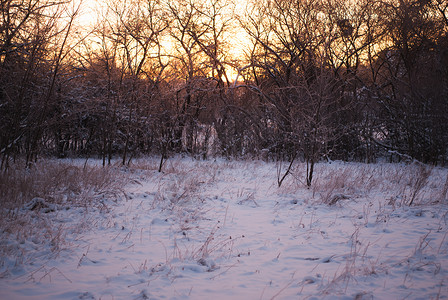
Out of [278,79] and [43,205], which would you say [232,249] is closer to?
[43,205]

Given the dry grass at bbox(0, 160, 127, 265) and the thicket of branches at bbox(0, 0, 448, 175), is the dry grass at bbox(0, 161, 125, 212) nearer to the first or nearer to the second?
the dry grass at bbox(0, 160, 127, 265)

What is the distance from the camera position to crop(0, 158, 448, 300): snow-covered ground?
8.95 feet

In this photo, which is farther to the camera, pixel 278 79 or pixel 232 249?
pixel 278 79

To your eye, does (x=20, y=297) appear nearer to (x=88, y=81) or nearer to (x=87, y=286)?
(x=87, y=286)

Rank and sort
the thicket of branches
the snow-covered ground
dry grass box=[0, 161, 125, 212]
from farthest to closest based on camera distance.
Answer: the thicket of branches < dry grass box=[0, 161, 125, 212] < the snow-covered ground

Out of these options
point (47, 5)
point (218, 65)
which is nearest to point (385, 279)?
point (47, 5)

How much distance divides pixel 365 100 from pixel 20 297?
15.3 m

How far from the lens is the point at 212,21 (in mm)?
16000

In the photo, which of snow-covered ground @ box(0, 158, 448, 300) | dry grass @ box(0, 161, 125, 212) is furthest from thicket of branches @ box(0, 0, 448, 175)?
snow-covered ground @ box(0, 158, 448, 300)

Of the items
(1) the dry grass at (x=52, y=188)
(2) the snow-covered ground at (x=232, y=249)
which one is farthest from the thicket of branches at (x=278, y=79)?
(2) the snow-covered ground at (x=232, y=249)

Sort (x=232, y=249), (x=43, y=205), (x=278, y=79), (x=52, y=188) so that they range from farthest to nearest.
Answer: (x=278, y=79) < (x=52, y=188) < (x=43, y=205) < (x=232, y=249)

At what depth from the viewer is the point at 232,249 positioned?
376cm

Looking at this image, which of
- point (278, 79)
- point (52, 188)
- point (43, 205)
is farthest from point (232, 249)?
point (278, 79)

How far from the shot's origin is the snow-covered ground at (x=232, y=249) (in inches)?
107
